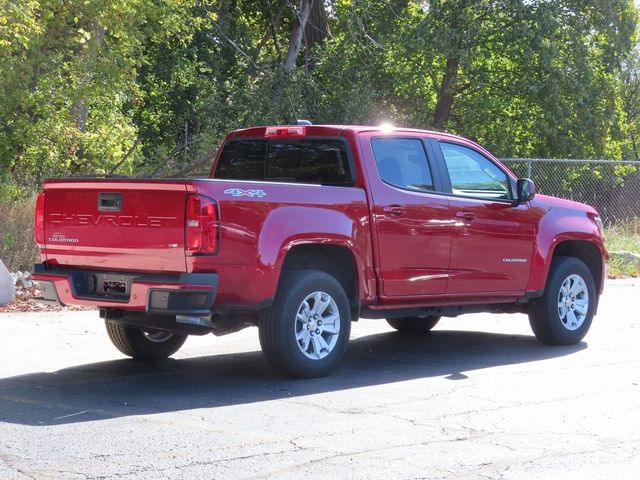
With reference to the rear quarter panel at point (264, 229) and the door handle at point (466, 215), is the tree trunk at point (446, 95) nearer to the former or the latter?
the door handle at point (466, 215)

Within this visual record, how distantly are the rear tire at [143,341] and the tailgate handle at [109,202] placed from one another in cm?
141

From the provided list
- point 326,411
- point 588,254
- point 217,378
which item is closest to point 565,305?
point 588,254

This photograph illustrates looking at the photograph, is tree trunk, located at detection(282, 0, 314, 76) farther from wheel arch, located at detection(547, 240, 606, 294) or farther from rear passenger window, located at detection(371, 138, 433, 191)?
rear passenger window, located at detection(371, 138, 433, 191)

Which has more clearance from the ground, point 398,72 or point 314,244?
point 398,72

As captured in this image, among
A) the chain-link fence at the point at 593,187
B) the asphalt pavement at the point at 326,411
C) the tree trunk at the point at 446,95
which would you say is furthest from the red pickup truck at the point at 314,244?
the tree trunk at the point at 446,95

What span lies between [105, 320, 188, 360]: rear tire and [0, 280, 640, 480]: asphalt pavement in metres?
0.11

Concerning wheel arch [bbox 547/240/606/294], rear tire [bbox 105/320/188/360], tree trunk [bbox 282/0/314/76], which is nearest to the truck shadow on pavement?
rear tire [bbox 105/320/188/360]

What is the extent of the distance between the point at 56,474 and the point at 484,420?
9.19 ft

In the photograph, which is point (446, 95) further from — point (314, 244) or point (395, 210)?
point (314, 244)

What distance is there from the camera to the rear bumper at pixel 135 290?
758 cm

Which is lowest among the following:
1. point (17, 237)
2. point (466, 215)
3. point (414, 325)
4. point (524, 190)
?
point (414, 325)

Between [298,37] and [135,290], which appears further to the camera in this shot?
[298,37]

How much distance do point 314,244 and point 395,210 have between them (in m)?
0.83

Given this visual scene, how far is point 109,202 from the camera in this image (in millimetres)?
7977
